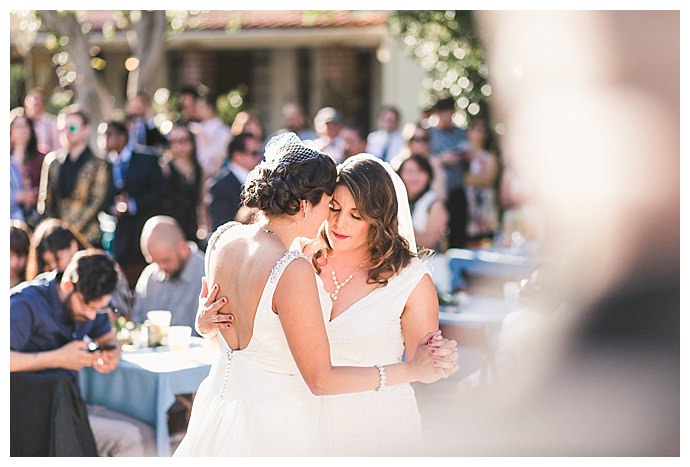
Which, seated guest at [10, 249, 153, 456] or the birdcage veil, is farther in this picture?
seated guest at [10, 249, 153, 456]

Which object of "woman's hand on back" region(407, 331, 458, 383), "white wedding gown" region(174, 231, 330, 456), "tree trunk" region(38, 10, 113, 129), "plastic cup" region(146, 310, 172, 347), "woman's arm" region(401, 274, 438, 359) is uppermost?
"tree trunk" region(38, 10, 113, 129)

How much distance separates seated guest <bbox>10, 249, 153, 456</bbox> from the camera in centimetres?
370

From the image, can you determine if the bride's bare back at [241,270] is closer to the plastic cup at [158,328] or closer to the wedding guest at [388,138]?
the plastic cup at [158,328]

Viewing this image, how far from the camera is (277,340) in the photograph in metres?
2.52

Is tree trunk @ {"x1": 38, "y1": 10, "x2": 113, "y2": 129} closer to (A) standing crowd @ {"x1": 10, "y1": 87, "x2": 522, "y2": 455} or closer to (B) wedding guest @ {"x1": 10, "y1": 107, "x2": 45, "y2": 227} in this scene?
(A) standing crowd @ {"x1": 10, "y1": 87, "x2": 522, "y2": 455}

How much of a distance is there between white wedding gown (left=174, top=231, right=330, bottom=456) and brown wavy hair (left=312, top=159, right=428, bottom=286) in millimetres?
420

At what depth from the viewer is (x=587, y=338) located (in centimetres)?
114

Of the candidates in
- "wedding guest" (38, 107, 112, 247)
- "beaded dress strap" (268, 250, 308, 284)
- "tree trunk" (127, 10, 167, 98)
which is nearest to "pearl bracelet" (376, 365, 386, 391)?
"beaded dress strap" (268, 250, 308, 284)

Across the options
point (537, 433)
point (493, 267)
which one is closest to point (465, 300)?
point (493, 267)
